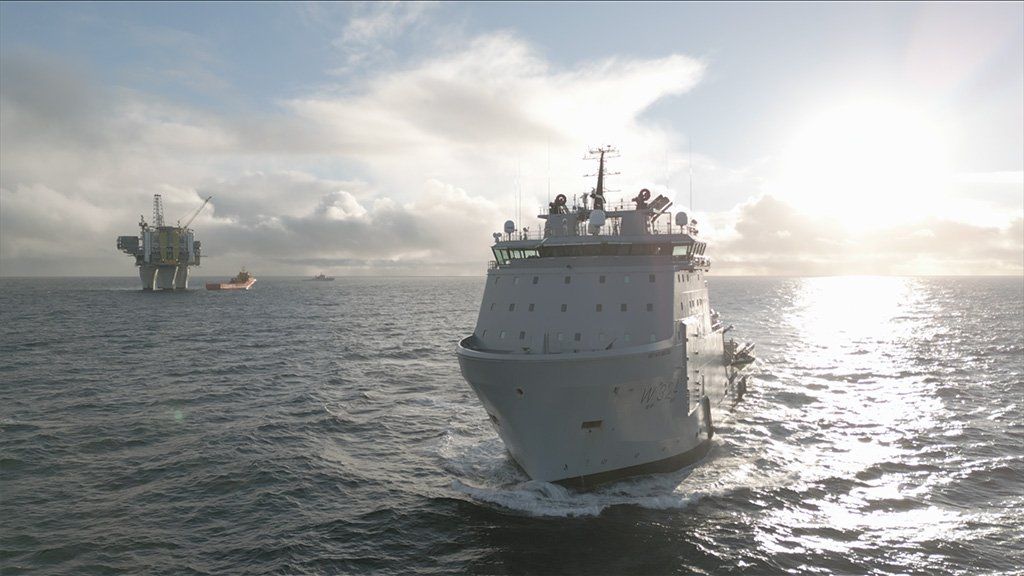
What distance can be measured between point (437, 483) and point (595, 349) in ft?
25.3

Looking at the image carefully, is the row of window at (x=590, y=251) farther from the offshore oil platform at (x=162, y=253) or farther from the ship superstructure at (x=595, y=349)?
the offshore oil platform at (x=162, y=253)

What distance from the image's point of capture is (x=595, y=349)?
18891mm

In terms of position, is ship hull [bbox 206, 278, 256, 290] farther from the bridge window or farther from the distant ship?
the bridge window

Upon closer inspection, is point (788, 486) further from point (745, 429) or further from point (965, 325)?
point (965, 325)

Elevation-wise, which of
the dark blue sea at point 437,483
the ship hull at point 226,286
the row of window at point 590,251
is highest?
the row of window at point 590,251

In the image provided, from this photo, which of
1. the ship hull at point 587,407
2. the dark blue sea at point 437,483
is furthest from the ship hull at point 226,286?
the ship hull at point 587,407

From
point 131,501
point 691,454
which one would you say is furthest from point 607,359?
point 131,501

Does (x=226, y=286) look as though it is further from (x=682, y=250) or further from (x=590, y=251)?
(x=682, y=250)

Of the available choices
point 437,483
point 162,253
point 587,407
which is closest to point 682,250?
point 587,407

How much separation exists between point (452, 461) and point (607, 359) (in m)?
8.88

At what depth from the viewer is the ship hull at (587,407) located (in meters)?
17.1

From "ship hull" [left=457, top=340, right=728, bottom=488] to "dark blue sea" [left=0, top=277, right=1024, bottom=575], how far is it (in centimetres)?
93

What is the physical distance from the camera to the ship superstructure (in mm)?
17422

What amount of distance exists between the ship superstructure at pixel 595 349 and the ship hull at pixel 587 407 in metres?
0.04
